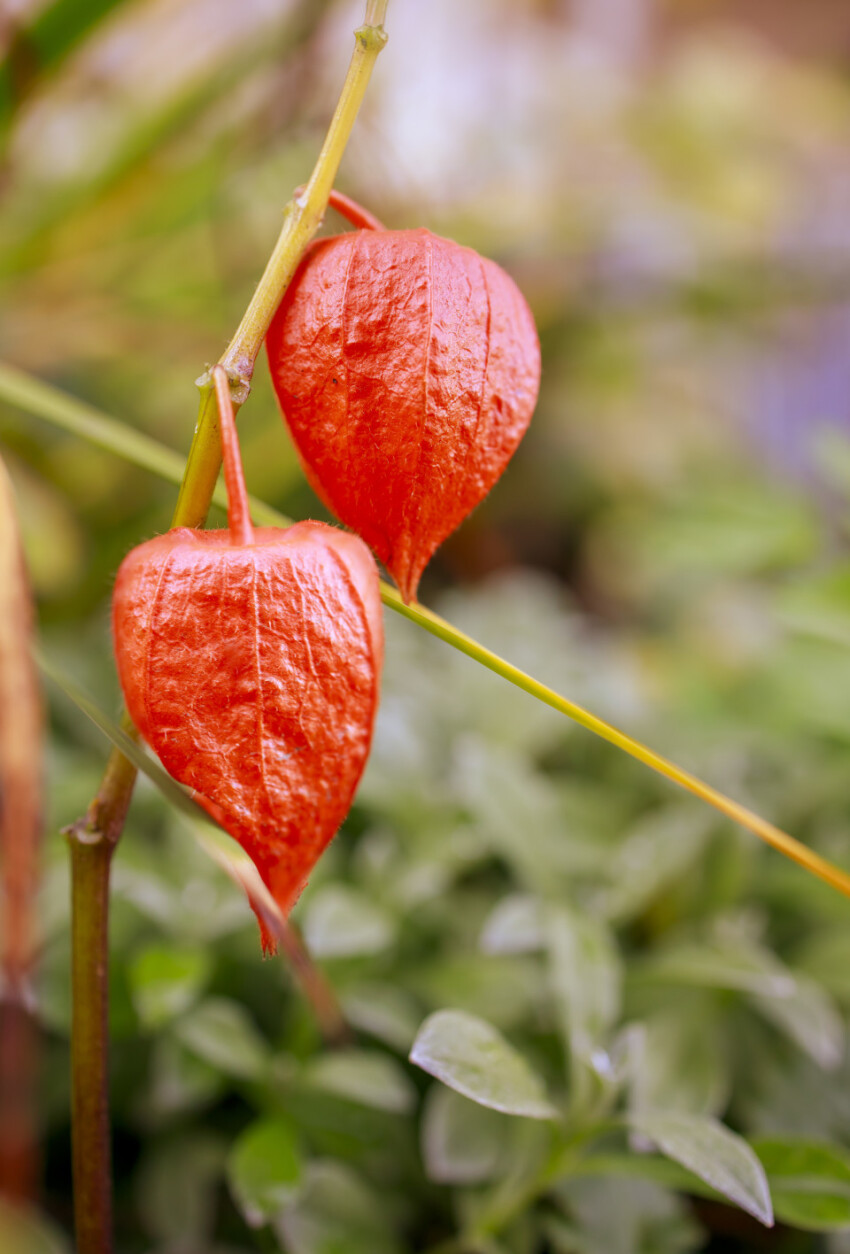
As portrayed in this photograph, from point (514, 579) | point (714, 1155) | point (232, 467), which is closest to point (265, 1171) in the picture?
point (714, 1155)

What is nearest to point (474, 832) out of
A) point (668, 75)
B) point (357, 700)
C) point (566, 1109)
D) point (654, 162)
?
point (566, 1109)

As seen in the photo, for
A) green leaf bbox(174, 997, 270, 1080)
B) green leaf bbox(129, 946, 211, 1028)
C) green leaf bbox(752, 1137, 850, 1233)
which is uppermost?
green leaf bbox(752, 1137, 850, 1233)

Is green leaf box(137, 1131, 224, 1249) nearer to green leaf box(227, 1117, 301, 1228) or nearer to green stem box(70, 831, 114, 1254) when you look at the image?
green leaf box(227, 1117, 301, 1228)

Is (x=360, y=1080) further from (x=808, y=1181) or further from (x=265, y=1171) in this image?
(x=808, y=1181)

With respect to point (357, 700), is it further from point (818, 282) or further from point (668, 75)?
point (668, 75)

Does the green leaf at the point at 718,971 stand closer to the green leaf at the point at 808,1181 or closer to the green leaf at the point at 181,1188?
the green leaf at the point at 808,1181

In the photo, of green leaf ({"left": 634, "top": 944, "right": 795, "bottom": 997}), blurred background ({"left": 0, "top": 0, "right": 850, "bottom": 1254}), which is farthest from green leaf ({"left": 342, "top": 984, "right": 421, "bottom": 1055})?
green leaf ({"left": 634, "top": 944, "right": 795, "bottom": 997})

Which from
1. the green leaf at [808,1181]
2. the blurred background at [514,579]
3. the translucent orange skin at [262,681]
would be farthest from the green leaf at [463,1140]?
the translucent orange skin at [262,681]
